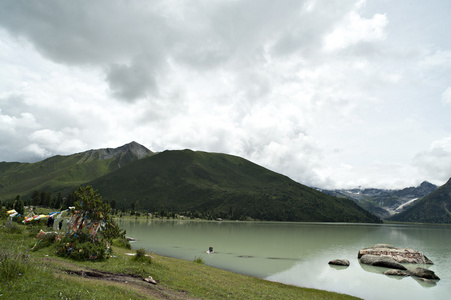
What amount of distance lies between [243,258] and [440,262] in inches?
2020

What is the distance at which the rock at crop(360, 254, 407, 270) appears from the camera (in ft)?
176

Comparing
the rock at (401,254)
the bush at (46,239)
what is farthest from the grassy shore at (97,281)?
the rock at (401,254)

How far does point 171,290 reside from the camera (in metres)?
21.0

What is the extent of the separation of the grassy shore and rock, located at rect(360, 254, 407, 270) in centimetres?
3241

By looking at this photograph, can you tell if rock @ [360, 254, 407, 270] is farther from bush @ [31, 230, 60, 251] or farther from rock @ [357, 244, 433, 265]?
bush @ [31, 230, 60, 251]

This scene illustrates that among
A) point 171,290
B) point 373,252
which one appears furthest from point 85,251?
point 373,252

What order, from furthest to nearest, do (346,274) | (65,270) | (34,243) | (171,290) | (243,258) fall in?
1. (243,258)
2. (346,274)
3. (34,243)
4. (171,290)
5. (65,270)

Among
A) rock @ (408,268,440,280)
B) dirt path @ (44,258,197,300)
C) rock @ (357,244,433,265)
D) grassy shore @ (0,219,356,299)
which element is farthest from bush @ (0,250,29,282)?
rock @ (357,244,433,265)

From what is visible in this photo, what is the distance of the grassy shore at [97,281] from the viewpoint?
12484 millimetres

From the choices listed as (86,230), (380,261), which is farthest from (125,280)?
(380,261)

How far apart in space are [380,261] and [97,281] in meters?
59.6

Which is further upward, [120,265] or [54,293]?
[54,293]

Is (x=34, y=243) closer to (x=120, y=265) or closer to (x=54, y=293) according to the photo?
(x=120, y=265)

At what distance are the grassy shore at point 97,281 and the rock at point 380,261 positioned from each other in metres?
32.4
